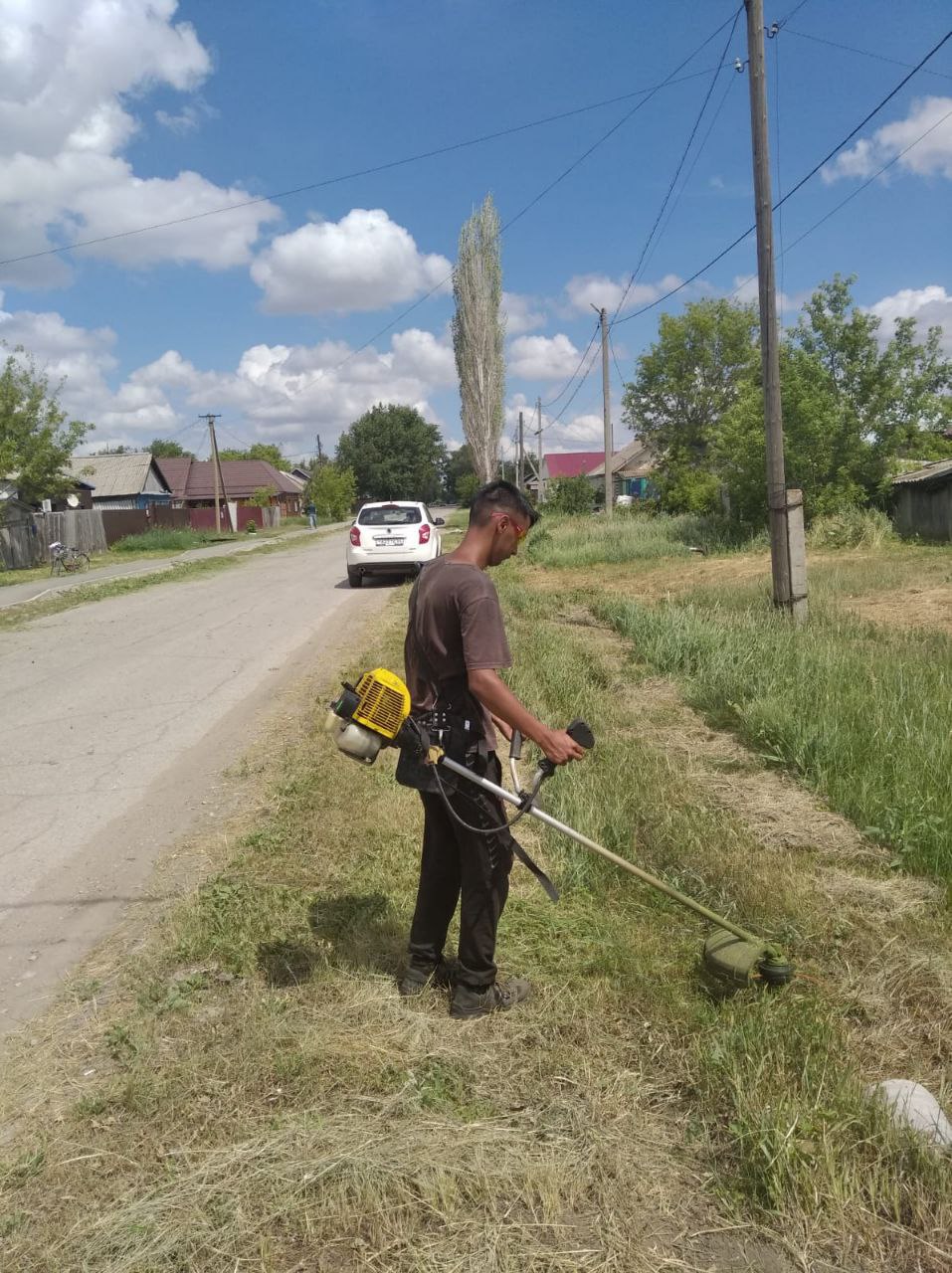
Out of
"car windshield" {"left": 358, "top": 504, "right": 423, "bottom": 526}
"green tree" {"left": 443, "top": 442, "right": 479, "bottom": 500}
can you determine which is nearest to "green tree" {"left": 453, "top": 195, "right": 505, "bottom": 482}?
"car windshield" {"left": 358, "top": 504, "right": 423, "bottom": 526}

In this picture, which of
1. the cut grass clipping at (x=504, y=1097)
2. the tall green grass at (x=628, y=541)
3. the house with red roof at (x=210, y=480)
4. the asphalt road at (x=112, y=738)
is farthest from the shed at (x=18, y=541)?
the house with red roof at (x=210, y=480)

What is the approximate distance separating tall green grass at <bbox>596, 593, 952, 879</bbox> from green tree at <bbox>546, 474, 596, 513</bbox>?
29.8m

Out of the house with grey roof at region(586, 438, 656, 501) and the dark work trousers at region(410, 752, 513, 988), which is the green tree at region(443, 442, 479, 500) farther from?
the dark work trousers at region(410, 752, 513, 988)

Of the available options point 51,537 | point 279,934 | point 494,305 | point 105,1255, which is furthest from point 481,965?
point 494,305

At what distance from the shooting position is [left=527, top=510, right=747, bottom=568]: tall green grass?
21609mm

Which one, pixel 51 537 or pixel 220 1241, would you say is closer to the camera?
pixel 220 1241

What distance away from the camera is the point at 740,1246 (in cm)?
220

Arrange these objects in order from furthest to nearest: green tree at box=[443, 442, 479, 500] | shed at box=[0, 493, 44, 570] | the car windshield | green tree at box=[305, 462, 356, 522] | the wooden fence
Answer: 1. green tree at box=[443, 442, 479, 500]
2. green tree at box=[305, 462, 356, 522]
3. the wooden fence
4. shed at box=[0, 493, 44, 570]
5. the car windshield

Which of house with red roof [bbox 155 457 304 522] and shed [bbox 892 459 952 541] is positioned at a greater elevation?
house with red roof [bbox 155 457 304 522]

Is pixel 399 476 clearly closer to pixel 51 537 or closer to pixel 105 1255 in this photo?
pixel 51 537

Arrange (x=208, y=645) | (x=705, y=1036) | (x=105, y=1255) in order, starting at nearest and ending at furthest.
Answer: (x=105, y=1255)
(x=705, y=1036)
(x=208, y=645)

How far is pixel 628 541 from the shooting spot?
23047mm

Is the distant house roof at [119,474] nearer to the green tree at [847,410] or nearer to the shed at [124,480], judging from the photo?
the shed at [124,480]

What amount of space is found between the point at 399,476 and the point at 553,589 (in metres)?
74.6
